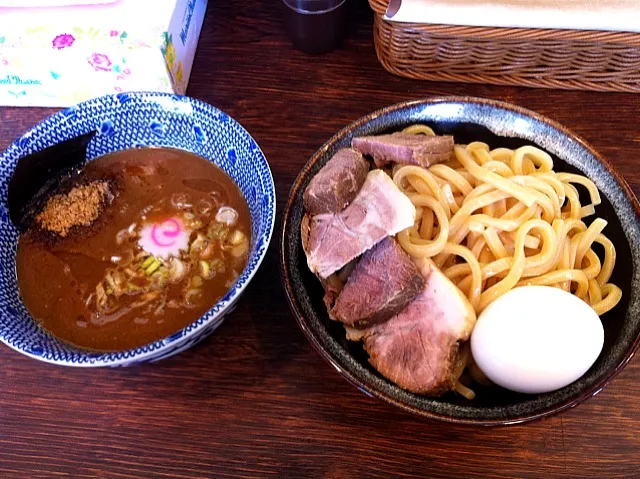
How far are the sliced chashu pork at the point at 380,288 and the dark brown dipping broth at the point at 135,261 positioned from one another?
1.06 feet

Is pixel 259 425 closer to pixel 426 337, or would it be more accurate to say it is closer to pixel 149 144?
pixel 426 337

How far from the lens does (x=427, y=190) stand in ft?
5.67

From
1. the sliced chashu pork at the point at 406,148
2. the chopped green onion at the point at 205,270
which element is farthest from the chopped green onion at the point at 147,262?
the sliced chashu pork at the point at 406,148

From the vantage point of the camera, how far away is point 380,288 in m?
1.51

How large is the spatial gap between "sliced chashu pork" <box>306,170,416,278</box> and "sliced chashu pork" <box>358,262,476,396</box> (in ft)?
0.52

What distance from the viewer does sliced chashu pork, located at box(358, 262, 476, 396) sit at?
1.44 m

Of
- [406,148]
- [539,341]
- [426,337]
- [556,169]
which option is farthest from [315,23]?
[539,341]

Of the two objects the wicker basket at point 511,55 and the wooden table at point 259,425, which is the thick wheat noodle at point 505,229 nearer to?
the wooden table at point 259,425

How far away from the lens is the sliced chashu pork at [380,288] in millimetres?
1487

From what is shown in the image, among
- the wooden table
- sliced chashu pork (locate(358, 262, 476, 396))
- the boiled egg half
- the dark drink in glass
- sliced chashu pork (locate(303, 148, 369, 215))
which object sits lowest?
the wooden table

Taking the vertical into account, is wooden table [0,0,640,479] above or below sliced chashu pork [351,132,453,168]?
below

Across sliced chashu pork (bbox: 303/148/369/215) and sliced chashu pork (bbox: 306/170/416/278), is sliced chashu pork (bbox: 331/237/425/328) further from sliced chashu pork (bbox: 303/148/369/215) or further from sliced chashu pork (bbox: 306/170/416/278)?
sliced chashu pork (bbox: 303/148/369/215)

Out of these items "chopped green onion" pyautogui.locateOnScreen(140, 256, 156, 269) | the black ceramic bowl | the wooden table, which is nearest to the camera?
the black ceramic bowl

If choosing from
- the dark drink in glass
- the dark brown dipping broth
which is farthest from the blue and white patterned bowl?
the dark drink in glass
